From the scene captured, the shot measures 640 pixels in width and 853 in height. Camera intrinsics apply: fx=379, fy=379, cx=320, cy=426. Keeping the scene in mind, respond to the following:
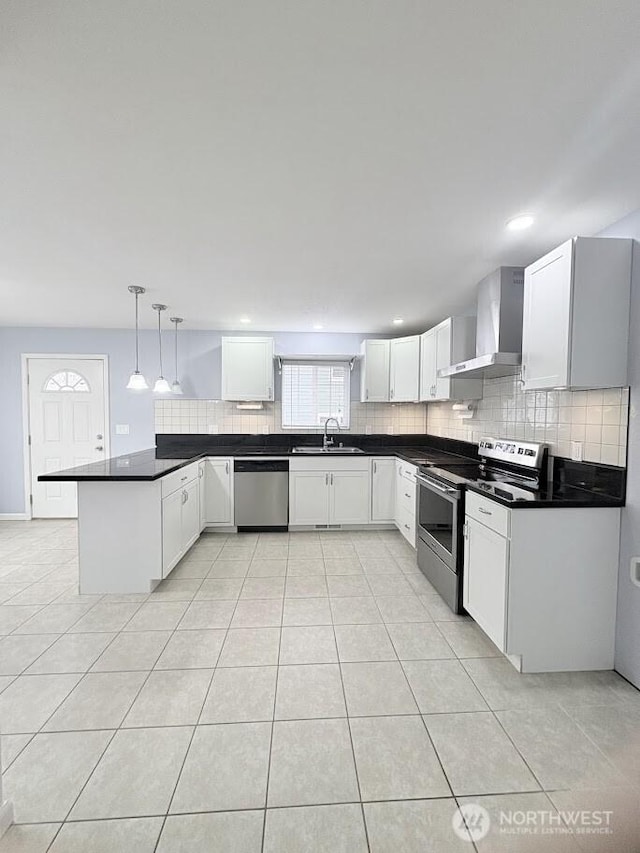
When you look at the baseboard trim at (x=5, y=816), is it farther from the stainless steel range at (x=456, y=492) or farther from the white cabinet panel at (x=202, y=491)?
the white cabinet panel at (x=202, y=491)

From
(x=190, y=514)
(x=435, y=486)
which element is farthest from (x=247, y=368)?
(x=435, y=486)

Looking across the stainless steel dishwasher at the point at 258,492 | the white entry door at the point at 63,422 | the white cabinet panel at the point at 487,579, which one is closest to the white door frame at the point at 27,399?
the white entry door at the point at 63,422

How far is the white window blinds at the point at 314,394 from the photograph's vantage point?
15.9 ft

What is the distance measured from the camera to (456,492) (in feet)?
8.40

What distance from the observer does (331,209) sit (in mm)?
1937

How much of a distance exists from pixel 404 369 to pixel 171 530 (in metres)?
2.99

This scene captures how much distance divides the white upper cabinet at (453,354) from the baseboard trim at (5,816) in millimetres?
3487

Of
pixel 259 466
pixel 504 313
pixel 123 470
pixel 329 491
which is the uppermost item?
pixel 504 313

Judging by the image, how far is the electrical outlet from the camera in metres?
2.29

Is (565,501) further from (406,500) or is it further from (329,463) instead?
(329,463)

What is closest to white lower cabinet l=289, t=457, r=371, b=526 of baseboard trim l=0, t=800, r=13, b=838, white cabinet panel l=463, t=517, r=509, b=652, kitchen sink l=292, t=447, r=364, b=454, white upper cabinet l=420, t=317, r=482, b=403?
kitchen sink l=292, t=447, r=364, b=454

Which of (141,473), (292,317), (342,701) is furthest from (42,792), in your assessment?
(292,317)

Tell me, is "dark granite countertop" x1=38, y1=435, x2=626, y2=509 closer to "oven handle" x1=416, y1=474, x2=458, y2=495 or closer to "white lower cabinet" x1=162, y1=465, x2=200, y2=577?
"oven handle" x1=416, y1=474, x2=458, y2=495

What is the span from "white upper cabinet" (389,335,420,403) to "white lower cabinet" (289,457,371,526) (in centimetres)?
89
